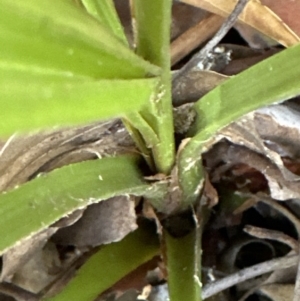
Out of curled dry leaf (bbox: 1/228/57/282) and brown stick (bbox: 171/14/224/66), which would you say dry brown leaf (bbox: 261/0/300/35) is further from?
curled dry leaf (bbox: 1/228/57/282)

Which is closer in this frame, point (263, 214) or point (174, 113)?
point (174, 113)

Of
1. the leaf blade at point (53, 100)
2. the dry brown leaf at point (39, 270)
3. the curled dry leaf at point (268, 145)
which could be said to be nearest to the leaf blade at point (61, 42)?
the leaf blade at point (53, 100)

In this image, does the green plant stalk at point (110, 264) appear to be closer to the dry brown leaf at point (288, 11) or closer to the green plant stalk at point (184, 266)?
the green plant stalk at point (184, 266)

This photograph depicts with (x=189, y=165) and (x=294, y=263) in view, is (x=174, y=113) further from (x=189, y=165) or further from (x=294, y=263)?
(x=294, y=263)

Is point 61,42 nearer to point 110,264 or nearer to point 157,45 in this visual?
point 157,45

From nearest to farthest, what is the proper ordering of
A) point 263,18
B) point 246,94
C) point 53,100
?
point 53,100
point 246,94
point 263,18

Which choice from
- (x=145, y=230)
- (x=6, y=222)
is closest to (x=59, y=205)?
(x=6, y=222)

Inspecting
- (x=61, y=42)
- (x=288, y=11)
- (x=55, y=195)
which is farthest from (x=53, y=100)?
(x=288, y=11)
